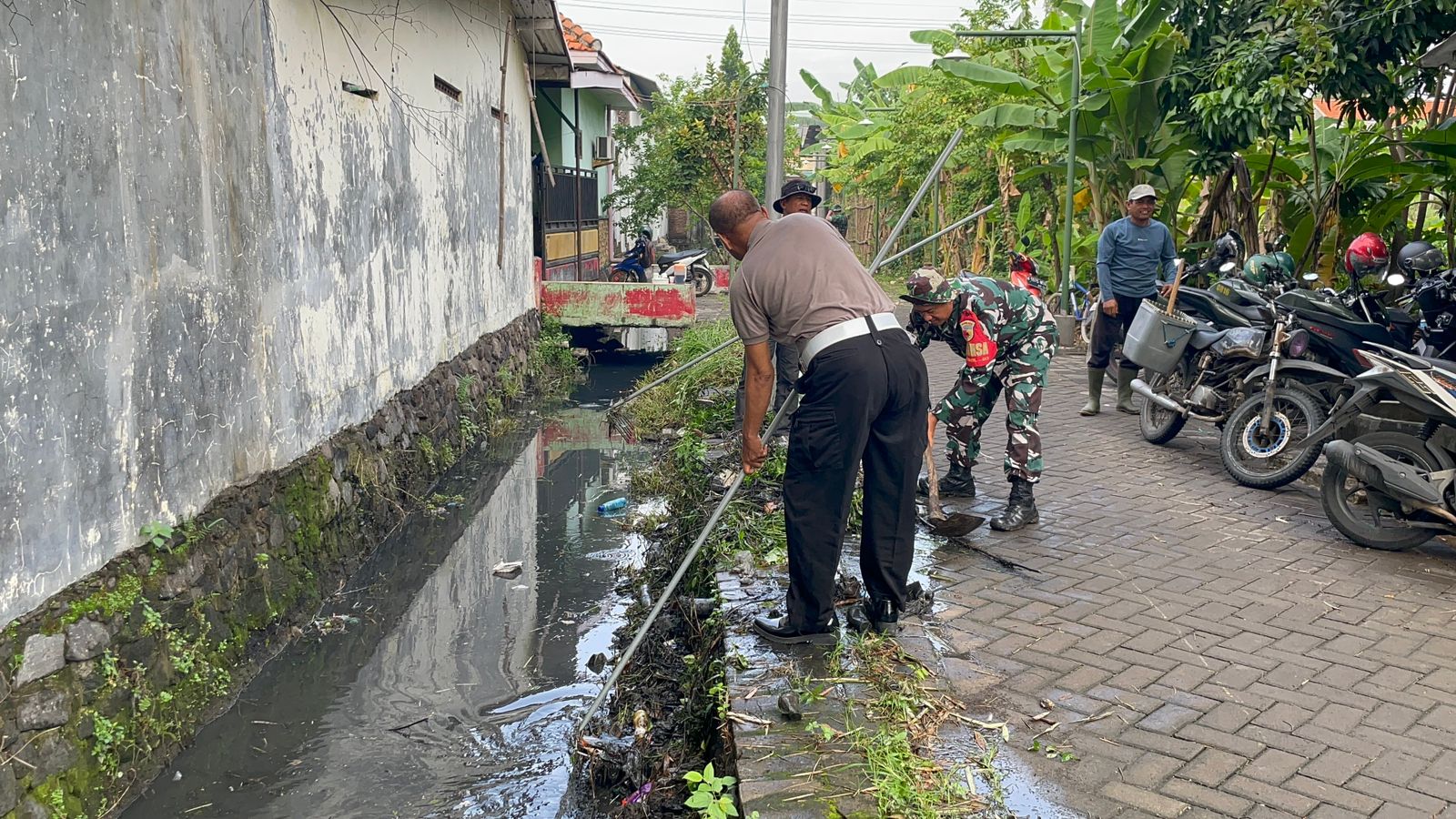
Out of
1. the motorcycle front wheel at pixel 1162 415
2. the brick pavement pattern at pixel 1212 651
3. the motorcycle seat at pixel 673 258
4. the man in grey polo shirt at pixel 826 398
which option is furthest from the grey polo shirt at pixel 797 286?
the motorcycle seat at pixel 673 258

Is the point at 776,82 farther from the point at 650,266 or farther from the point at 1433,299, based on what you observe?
the point at 650,266

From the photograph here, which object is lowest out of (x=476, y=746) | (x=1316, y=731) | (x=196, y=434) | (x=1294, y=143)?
(x=476, y=746)

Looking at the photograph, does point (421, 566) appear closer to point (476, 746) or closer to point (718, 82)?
point (476, 746)

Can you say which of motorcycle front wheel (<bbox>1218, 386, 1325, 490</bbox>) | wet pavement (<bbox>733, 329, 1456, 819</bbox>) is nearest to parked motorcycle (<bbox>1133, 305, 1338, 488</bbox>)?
motorcycle front wheel (<bbox>1218, 386, 1325, 490</bbox>)

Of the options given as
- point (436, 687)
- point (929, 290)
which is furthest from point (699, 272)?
point (436, 687)

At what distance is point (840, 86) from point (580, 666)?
83.0 feet

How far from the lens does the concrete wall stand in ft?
12.2

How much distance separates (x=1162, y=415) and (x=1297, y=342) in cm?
139

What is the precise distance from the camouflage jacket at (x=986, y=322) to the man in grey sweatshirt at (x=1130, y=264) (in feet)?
11.1

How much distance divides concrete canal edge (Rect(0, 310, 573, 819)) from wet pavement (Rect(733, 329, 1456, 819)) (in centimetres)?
234

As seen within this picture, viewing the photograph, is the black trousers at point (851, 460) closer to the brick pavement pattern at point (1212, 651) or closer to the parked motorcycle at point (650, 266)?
the brick pavement pattern at point (1212, 651)

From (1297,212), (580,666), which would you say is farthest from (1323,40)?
(580,666)

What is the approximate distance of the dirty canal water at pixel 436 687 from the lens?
4266 mm

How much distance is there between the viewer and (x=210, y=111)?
5.13 meters
